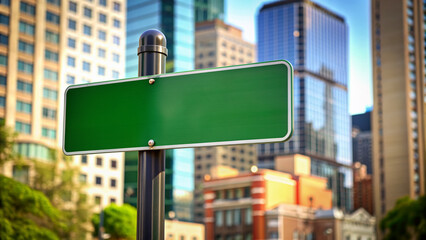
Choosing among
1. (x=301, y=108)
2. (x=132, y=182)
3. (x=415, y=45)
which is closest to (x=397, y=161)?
(x=415, y=45)

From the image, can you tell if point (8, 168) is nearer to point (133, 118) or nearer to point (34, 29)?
point (34, 29)

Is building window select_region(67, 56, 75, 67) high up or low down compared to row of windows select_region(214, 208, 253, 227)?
up

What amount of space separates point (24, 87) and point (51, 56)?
680 centimetres

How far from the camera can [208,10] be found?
191250 millimetres

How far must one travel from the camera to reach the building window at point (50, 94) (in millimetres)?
86188

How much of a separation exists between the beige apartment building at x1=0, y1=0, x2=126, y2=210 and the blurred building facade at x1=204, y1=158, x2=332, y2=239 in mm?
14968

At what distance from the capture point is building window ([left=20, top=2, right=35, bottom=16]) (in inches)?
3313

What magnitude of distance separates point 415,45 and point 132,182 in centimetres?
5741

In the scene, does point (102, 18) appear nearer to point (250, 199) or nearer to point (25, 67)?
point (25, 67)

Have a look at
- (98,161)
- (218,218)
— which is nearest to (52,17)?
(98,161)

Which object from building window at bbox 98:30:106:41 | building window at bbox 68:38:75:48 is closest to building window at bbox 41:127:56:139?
building window at bbox 68:38:75:48

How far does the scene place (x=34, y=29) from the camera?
85375 millimetres

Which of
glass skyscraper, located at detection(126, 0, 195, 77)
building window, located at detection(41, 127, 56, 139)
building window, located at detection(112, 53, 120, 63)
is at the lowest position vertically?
building window, located at detection(41, 127, 56, 139)

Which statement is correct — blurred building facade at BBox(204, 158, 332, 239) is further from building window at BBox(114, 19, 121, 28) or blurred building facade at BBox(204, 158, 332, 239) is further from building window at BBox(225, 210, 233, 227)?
building window at BBox(114, 19, 121, 28)
